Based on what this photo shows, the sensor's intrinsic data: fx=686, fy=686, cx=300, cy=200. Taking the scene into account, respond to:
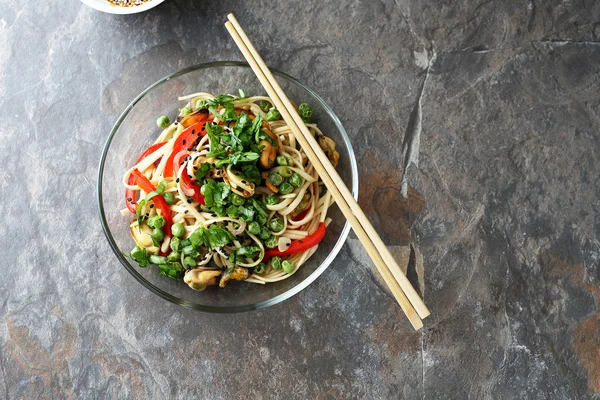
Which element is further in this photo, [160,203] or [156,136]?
[156,136]

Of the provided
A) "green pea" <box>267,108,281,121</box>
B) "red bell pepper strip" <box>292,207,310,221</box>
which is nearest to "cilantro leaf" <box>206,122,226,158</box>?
"green pea" <box>267,108,281,121</box>

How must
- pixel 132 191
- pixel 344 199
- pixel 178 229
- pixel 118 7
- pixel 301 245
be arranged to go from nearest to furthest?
1. pixel 344 199
2. pixel 178 229
3. pixel 301 245
4. pixel 132 191
5. pixel 118 7

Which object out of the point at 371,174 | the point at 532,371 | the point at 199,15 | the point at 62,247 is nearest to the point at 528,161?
the point at 371,174

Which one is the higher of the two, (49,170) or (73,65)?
(73,65)

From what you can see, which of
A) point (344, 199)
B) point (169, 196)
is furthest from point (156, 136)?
point (344, 199)

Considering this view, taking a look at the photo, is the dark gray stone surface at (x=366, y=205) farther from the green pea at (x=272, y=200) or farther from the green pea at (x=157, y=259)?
the green pea at (x=272, y=200)

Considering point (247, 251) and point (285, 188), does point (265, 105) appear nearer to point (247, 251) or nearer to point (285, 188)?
point (285, 188)

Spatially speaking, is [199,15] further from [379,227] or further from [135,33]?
[379,227]
